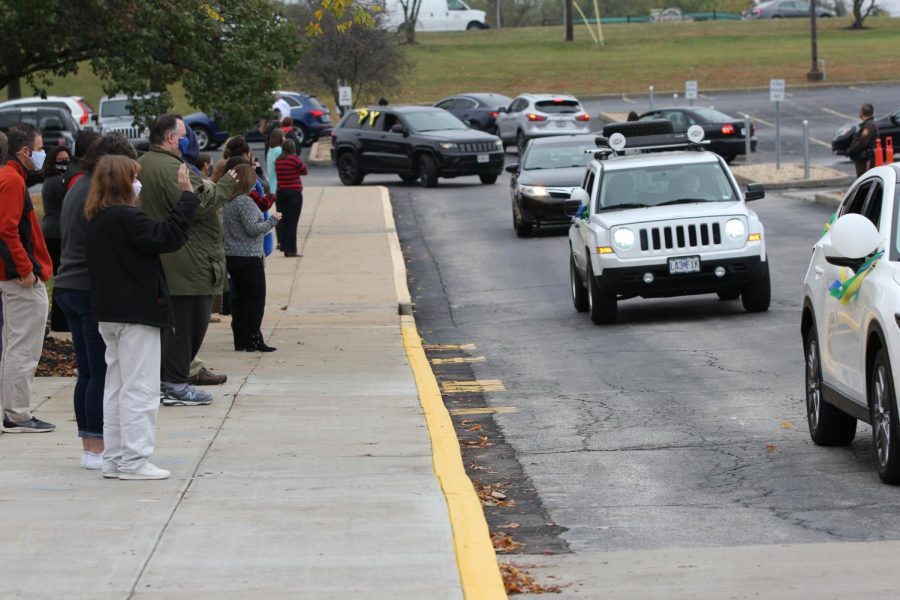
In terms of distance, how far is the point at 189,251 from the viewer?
11.3 meters

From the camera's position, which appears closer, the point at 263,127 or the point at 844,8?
the point at 263,127

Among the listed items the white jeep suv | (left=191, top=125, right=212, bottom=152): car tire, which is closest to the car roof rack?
the white jeep suv

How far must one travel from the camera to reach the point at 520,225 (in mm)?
25812

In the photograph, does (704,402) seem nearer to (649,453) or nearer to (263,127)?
(649,453)

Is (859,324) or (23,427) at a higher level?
(859,324)

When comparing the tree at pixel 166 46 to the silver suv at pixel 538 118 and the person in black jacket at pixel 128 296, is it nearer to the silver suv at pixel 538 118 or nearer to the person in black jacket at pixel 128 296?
the person in black jacket at pixel 128 296

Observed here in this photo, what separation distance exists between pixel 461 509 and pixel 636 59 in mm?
66380

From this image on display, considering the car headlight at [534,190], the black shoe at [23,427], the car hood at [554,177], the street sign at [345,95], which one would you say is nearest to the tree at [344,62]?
the street sign at [345,95]

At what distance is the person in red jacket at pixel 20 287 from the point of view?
9938 mm

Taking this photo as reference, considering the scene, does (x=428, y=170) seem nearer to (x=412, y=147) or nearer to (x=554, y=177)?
(x=412, y=147)

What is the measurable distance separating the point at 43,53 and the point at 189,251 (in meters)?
11.4

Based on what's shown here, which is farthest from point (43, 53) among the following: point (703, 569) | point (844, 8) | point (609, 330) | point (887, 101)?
point (844, 8)

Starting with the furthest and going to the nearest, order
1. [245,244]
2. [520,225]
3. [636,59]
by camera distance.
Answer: [636,59], [520,225], [245,244]

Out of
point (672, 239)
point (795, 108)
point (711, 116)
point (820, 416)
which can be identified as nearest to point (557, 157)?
point (672, 239)
